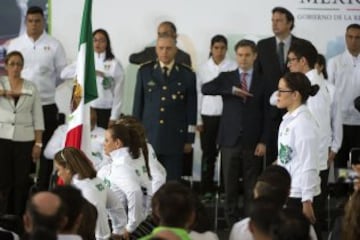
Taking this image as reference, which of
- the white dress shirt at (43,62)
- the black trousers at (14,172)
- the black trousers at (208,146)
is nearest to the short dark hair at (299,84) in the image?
the black trousers at (14,172)

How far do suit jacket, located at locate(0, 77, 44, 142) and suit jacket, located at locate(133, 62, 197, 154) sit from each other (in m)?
0.95

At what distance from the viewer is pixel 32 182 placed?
29.5 ft

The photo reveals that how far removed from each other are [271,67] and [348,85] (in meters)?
1.24

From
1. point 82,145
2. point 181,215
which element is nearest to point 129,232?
point 82,145

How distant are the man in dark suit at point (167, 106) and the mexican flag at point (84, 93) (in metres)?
1.05

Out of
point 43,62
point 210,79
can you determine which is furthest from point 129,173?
point 210,79

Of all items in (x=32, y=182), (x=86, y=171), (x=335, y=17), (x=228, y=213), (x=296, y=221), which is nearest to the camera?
(x=296, y=221)

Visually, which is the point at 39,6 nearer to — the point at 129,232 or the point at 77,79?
the point at 77,79

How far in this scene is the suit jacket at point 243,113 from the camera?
8.25 m

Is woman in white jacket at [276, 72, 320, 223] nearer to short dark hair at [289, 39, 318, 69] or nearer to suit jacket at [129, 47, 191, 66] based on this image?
short dark hair at [289, 39, 318, 69]

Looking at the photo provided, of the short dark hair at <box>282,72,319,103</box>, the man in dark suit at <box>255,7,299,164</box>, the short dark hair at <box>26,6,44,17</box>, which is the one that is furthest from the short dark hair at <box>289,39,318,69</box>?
the short dark hair at <box>26,6,44,17</box>

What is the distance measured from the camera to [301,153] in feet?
19.4

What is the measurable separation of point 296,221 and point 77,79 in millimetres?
3804

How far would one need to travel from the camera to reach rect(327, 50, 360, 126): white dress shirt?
30.3 feet
